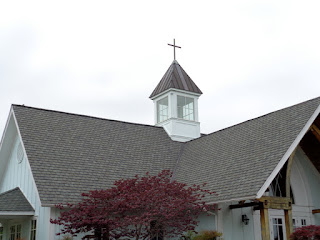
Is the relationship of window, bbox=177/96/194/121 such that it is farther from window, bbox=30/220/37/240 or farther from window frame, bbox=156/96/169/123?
window, bbox=30/220/37/240

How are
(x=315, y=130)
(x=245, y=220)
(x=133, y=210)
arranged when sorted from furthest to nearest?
1. (x=315, y=130)
2. (x=245, y=220)
3. (x=133, y=210)

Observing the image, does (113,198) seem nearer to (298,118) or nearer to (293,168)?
(298,118)

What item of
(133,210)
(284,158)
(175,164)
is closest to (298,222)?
(284,158)

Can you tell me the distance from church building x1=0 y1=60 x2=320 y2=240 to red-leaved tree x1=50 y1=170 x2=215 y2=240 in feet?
4.05

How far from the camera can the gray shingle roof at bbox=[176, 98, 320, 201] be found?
15000 millimetres

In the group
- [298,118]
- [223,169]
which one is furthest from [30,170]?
[298,118]

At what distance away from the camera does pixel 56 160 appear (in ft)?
57.5

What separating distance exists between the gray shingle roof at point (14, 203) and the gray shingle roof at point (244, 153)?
20.9 ft

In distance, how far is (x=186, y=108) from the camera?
2461 cm

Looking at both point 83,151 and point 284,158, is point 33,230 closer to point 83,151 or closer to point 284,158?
point 83,151

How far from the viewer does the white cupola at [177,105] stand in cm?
2350

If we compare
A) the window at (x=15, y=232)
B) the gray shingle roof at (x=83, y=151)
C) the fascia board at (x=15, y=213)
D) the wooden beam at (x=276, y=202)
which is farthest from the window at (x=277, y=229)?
the window at (x=15, y=232)

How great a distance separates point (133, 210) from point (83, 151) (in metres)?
5.65

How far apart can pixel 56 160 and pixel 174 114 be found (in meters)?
7.96
